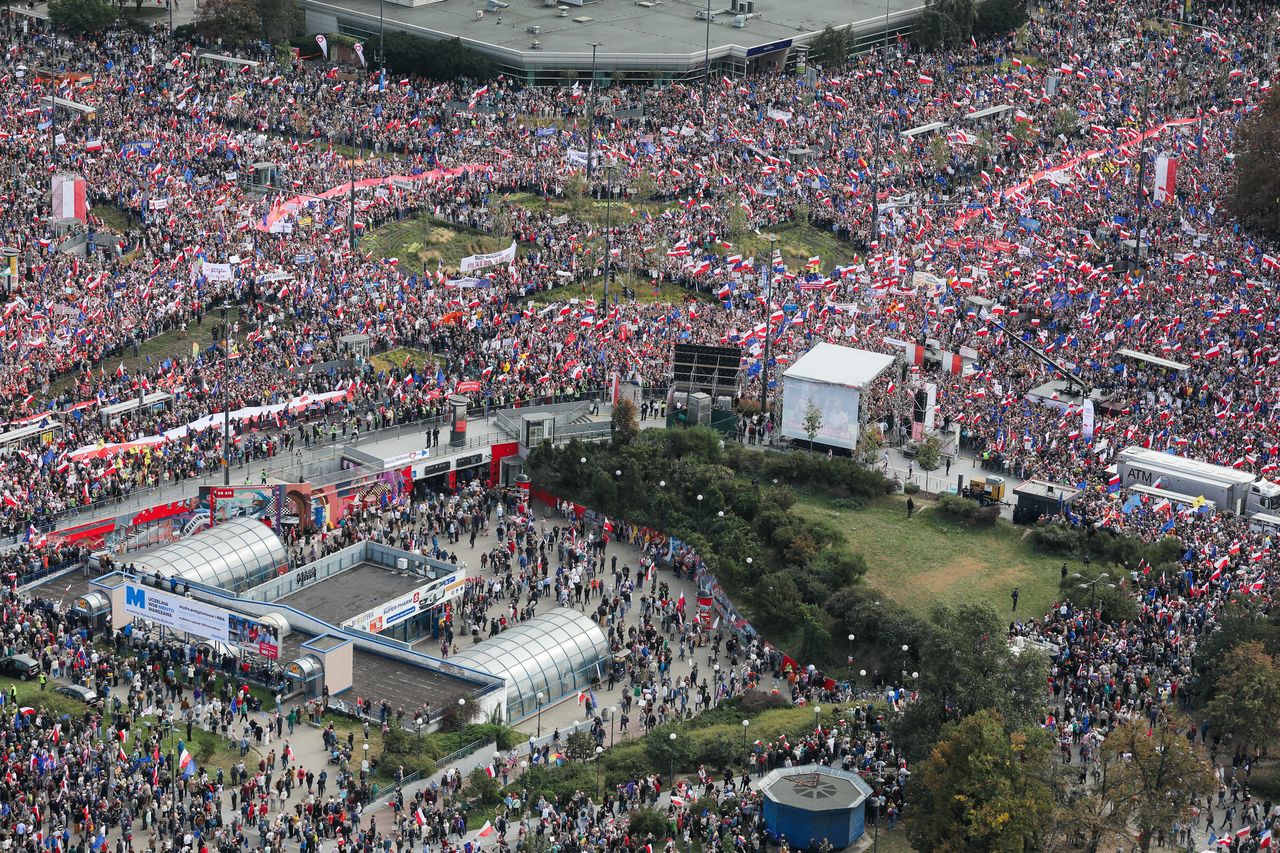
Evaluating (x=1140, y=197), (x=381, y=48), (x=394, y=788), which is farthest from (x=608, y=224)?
(x=394, y=788)

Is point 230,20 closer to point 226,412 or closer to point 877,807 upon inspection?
point 226,412

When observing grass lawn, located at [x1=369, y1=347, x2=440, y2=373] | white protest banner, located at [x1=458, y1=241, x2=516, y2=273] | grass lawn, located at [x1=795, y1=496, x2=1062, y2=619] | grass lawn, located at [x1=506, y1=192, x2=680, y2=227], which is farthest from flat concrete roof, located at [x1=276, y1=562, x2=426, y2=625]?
grass lawn, located at [x1=506, y1=192, x2=680, y2=227]

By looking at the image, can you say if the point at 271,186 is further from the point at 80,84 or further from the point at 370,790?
the point at 370,790

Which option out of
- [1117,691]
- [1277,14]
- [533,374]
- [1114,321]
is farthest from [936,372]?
[1277,14]

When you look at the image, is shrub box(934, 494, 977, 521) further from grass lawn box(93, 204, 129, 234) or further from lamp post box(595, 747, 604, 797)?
grass lawn box(93, 204, 129, 234)

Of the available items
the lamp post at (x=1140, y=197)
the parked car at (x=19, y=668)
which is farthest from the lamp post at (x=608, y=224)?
the parked car at (x=19, y=668)

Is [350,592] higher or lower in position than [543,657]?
lower
